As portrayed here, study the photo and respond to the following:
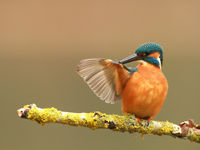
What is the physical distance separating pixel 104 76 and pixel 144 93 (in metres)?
0.19

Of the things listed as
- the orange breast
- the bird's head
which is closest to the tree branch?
the orange breast

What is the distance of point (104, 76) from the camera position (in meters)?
1.44

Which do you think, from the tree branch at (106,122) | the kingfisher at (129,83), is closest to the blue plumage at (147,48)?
the kingfisher at (129,83)

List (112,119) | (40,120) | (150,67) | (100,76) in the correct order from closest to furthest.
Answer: (40,120) → (112,119) → (100,76) → (150,67)

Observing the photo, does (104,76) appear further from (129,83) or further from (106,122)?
(106,122)

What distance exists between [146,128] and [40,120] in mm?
464

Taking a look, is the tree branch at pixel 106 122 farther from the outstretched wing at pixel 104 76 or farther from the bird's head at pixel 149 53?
the bird's head at pixel 149 53

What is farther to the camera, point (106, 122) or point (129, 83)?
point (129, 83)

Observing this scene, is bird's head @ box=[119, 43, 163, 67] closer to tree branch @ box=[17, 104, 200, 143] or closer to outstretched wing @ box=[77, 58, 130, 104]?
outstretched wing @ box=[77, 58, 130, 104]

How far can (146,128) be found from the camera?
1.42m

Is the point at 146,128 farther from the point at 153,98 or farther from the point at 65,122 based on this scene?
the point at 65,122

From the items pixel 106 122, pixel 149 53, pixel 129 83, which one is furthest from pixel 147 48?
pixel 106 122

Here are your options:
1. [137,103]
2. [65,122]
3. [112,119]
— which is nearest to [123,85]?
[137,103]

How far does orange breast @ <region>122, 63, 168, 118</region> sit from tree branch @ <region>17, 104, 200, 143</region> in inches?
2.0
